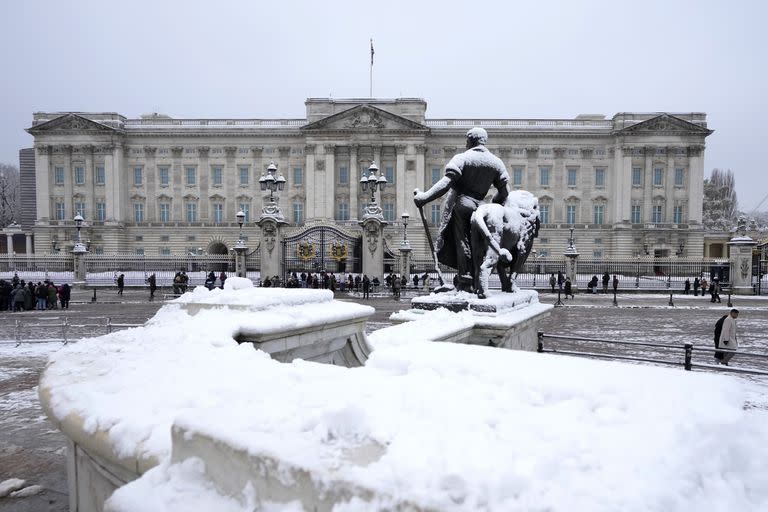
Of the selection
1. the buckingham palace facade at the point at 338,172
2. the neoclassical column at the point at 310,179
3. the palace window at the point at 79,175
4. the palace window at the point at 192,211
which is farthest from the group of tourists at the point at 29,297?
the palace window at the point at 79,175

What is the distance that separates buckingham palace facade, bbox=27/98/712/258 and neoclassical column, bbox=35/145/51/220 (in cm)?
11

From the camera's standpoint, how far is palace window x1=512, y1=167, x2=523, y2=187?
5338cm


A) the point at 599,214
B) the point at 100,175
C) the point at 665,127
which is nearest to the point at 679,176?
the point at 665,127

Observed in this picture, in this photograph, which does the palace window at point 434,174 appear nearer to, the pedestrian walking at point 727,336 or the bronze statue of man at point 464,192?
the pedestrian walking at point 727,336

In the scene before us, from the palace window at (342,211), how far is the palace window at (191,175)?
16626 mm

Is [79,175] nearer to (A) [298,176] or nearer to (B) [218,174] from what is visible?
(B) [218,174]

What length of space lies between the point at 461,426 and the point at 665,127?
59.3m

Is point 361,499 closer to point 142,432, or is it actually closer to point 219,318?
point 142,432

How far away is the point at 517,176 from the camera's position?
176 ft

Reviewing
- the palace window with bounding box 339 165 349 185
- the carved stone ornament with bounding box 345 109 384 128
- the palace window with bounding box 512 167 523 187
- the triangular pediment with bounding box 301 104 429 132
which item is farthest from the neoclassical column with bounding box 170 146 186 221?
the palace window with bounding box 512 167 523 187

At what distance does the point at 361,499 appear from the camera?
51.2 inches

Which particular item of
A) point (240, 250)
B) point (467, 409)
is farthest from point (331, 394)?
point (240, 250)

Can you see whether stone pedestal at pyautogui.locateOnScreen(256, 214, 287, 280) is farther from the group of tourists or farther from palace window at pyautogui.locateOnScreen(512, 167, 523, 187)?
palace window at pyautogui.locateOnScreen(512, 167, 523, 187)

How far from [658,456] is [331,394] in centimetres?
119
